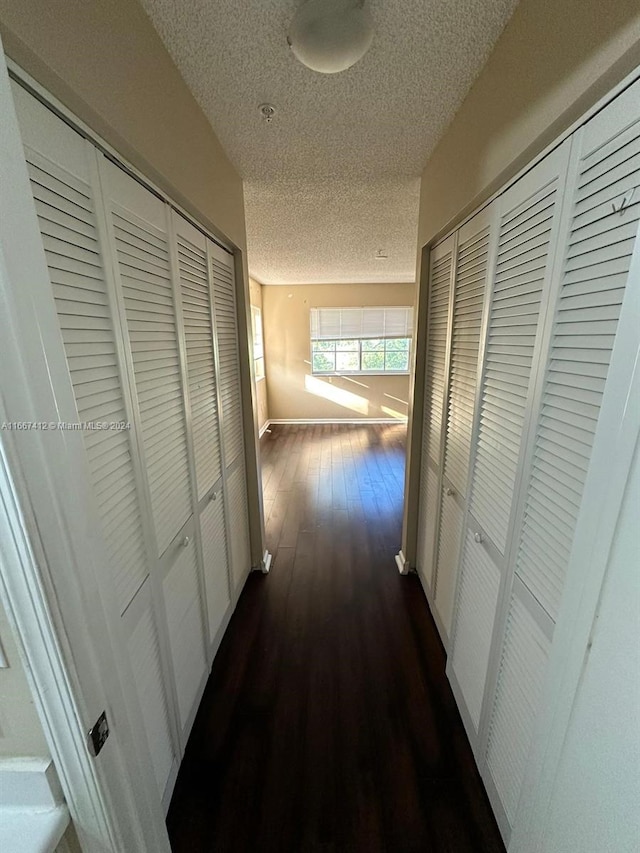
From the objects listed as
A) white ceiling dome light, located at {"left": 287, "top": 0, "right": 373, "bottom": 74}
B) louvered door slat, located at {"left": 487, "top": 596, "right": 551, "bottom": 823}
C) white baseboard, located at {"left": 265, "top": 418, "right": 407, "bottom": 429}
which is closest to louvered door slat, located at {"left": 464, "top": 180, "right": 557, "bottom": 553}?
louvered door slat, located at {"left": 487, "top": 596, "right": 551, "bottom": 823}

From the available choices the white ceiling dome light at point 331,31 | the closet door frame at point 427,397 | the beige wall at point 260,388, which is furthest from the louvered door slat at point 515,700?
the beige wall at point 260,388

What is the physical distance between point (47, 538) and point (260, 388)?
5534mm

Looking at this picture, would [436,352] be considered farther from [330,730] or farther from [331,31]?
[330,730]

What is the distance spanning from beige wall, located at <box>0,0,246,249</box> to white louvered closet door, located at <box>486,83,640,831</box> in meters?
1.09

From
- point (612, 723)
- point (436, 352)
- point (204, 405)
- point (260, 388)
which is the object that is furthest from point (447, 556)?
point (260, 388)

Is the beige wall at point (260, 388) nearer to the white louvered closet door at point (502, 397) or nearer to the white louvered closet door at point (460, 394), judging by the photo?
the white louvered closet door at point (460, 394)

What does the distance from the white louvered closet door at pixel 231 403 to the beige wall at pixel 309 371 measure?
4259mm

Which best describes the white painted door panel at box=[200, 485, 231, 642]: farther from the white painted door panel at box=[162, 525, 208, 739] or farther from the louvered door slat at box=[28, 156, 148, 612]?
the louvered door slat at box=[28, 156, 148, 612]

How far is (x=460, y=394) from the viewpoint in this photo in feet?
4.96

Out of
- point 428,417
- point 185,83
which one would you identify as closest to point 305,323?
point 428,417

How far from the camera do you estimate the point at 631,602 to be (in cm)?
50

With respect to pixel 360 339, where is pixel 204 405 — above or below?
below

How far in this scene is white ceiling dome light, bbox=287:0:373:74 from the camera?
852mm

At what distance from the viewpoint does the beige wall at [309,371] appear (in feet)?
19.5
